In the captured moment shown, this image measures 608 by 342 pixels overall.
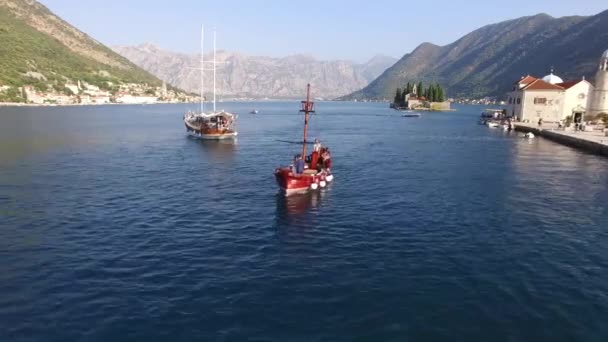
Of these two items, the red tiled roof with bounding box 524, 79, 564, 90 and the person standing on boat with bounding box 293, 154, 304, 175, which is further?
the red tiled roof with bounding box 524, 79, 564, 90

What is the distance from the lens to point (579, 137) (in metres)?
82.9

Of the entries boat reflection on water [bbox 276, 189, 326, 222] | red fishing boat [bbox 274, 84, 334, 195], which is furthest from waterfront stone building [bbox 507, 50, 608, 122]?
boat reflection on water [bbox 276, 189, 326, 222]

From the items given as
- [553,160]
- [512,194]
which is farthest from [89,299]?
[553,160]

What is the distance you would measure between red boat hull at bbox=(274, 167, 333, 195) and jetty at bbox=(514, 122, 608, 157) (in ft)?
175

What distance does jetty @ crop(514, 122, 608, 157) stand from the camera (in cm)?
7275

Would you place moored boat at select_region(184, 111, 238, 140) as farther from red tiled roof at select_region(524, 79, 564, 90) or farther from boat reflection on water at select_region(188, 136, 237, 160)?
red tiled roof at select_region(524, 79, 564, 90)

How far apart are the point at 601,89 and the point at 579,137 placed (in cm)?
3096

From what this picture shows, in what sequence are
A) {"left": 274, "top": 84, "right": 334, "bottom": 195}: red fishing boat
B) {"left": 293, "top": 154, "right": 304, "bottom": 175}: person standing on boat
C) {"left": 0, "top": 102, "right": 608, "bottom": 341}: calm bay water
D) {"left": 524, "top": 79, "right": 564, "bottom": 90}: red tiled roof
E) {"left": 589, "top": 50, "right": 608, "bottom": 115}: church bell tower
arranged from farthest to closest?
{"left": 524, "top": 79, "right": 564, "bottom": 90}: red tiled roof
{"left": 589, "top": 50, "right": 608, "bottom": 115}: church bell tower
{"left": 293, "top": 154, "right": 304, "bottom": 175}: person standing on boat
{"left": 274, "top": 84, "right": 334, "bottom": 195}: red fishing boat
{"left": 0, "top": 102, "right": 608, "bottom": 341}: calm bay water

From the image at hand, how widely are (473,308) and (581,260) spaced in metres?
10.4

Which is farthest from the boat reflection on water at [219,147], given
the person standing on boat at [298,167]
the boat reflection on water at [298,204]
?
the boat reflection on water at [298,204]

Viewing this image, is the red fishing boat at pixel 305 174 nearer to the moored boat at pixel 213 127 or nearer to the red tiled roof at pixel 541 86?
the moored boat at pixel 213 127

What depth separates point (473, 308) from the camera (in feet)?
64.2

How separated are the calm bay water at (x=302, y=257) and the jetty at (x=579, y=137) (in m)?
23.7

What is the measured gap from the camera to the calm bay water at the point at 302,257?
18250 millimetres
